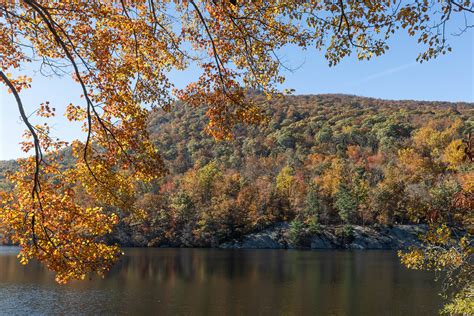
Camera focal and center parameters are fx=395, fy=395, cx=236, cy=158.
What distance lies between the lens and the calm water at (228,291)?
22047mm

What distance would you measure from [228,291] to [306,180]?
2413 inches

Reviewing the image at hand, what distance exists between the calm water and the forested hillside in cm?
1936

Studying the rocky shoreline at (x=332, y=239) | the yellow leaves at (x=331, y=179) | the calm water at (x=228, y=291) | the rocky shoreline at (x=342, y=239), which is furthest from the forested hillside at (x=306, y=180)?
the calm water at (x=228, y=291)

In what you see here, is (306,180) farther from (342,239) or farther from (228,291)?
(228,291)

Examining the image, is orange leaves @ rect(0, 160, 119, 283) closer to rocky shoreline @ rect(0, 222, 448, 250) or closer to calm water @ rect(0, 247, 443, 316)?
calm water @ rect(0, 247, 443, 316)

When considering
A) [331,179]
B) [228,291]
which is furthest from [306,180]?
[228,291]

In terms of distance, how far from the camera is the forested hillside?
71.6 meters

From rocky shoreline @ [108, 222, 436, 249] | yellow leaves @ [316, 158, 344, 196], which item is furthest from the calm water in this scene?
yellow leaves @ [316, 158, 344, 196]

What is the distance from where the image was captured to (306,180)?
8612cm

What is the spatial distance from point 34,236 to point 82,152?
193 centimetres

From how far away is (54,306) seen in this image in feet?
75.0

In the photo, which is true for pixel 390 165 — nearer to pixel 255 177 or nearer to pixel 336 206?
pixel 336 206

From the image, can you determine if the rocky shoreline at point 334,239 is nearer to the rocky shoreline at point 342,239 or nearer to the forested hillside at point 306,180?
the rocky shoreline at point 342,239

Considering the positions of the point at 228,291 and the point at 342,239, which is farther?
the point at 342,239
